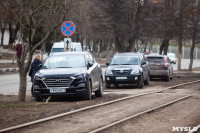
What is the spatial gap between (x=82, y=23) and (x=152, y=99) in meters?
45.3

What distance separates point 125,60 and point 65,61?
7.60 meters

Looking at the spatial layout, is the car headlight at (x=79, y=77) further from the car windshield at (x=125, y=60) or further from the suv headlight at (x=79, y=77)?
the car windshield at (x=125, y=60)

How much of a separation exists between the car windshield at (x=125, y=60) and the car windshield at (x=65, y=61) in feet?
22.6

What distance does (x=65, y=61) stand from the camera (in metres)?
16.5

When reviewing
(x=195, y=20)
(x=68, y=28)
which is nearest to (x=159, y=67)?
(x=68, y=28)

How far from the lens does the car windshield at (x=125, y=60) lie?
23.6m

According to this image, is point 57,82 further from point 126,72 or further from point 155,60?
point 155,60

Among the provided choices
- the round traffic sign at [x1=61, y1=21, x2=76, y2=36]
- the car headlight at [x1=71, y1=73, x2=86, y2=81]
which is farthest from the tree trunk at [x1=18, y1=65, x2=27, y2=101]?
the round traffic sign at [x1=61, y1=21, x2=76, y2=36]

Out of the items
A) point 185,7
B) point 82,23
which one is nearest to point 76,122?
point 185,7

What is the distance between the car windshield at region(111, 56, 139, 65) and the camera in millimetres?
23594

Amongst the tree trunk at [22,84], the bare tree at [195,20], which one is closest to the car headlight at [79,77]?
the tree trunk at [22,84]

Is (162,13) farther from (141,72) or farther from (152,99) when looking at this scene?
(152,99)

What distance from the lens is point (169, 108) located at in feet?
44.6

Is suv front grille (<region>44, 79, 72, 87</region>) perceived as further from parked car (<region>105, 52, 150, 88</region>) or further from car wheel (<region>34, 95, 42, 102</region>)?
parked car (<region>105, 52, 150, 88</region>)
